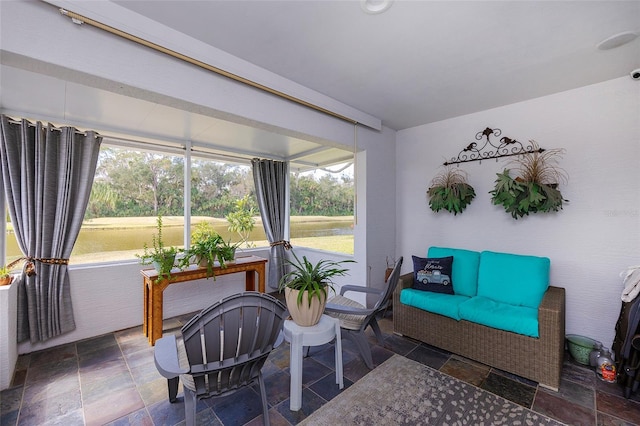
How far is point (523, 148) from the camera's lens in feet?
9.27

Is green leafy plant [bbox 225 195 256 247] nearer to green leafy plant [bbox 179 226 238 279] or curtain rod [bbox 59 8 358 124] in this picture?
green leafy plant [bbox 179 226 238 279]

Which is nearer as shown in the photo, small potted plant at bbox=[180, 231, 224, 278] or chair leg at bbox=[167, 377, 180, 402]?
chair leg at bbox=[167, 377, 180, 402]

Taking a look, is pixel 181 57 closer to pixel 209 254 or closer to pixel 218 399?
pixel 209 254

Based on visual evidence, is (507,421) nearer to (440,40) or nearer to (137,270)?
(440,40)

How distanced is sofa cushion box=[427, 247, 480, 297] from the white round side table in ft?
5.30

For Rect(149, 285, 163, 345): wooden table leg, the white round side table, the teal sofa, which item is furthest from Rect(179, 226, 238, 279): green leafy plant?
the teal sofa

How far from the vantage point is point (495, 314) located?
234 centimetres

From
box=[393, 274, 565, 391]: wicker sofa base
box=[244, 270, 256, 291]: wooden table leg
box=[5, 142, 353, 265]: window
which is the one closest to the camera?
box=[393, 274, 565, 391]: wicker sofa base

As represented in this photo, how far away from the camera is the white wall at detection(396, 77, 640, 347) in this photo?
2.32 meters

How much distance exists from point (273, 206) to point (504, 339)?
354 cm

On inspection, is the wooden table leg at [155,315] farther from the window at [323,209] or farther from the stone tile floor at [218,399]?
the window at [323,209]

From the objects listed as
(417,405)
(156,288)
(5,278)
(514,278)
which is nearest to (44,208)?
(5,278)

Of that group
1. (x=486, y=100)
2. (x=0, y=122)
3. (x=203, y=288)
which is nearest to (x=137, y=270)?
(x=203, y=288)

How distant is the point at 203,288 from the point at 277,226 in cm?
150
